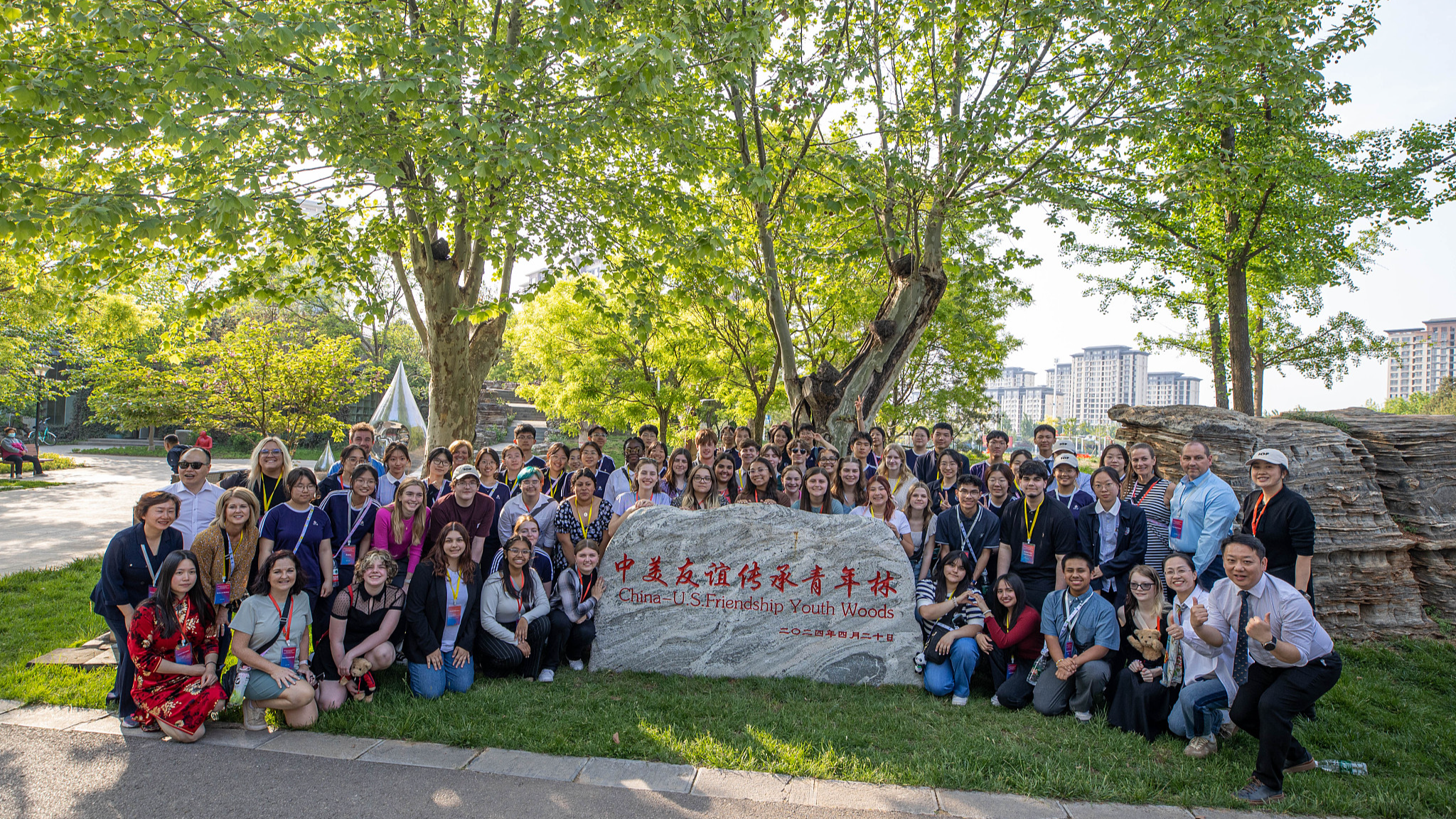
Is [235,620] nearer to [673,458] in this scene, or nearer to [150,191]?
[673,458]

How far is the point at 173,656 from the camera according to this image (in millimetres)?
4461

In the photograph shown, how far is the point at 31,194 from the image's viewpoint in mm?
5387

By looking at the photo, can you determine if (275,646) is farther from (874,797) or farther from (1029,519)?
(1029,519)

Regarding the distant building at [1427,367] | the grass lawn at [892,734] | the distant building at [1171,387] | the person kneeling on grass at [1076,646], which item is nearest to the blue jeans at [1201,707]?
the grass lawn at [892,734]

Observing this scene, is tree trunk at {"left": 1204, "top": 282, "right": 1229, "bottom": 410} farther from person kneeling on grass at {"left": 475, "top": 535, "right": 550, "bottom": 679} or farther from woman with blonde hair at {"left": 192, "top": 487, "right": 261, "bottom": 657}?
woman with blonde hair at {"left": 192, "top": 487, "right": 261, "bottom": 657}

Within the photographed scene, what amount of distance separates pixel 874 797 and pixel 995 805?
0.63 m

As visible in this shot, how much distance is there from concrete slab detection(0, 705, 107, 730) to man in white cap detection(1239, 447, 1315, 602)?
7.55 metres

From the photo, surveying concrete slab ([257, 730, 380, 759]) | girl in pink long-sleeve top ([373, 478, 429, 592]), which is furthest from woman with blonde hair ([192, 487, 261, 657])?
girl in pink long-sleeve top ([373, 478, 429, 592])

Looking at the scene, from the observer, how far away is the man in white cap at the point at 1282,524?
4.95 meters

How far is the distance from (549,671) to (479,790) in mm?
1591

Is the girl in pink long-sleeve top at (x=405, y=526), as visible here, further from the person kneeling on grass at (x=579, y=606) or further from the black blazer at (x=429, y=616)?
the person kneeling on grass at (x=579, y=606)

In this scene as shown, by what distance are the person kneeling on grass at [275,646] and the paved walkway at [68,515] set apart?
611cm

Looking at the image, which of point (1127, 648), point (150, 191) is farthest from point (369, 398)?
point (1127, 648)

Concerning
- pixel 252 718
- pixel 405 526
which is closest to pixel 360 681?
pixel 252 718
